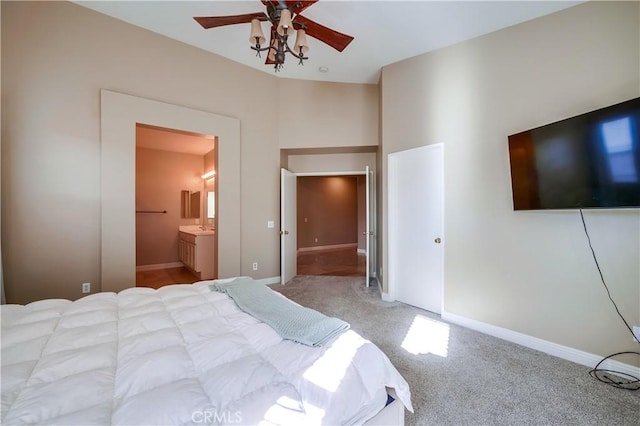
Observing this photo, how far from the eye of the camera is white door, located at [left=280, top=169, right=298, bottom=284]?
14.0 ft

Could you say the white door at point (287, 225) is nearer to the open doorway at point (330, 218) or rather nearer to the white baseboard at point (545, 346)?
the open doorway at point (330, 218)

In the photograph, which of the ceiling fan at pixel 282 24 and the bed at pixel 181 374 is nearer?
the bed at pixel 181 374

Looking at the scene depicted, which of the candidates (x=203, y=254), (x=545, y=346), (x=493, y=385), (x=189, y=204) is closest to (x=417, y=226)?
(x=545, y=346)

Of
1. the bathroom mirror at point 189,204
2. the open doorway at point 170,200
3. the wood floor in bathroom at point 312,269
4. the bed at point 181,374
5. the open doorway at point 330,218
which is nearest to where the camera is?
the bed at point 181,374

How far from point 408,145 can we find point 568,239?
1.87 m

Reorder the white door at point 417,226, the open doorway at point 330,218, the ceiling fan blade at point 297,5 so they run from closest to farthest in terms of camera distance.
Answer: the ceiling fan blade at point 297,5 → the white door at point 417,226 → the open doorway at point 330,218

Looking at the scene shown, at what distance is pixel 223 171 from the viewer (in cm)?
374

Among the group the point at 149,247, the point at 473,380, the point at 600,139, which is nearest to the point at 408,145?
the point at 600,139

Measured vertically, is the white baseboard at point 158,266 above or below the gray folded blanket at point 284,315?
below

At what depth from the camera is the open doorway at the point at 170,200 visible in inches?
214

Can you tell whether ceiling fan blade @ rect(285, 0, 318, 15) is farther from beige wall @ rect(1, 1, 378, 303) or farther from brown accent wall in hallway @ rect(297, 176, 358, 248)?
brown accent wall in hallway @ rect(297, 176, 358, 248)

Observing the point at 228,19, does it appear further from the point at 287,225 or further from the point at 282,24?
the point at 287,225

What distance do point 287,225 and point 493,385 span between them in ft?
10.8

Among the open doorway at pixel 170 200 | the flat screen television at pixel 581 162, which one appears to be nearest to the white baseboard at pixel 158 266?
the open doorway at pixel 170 200
